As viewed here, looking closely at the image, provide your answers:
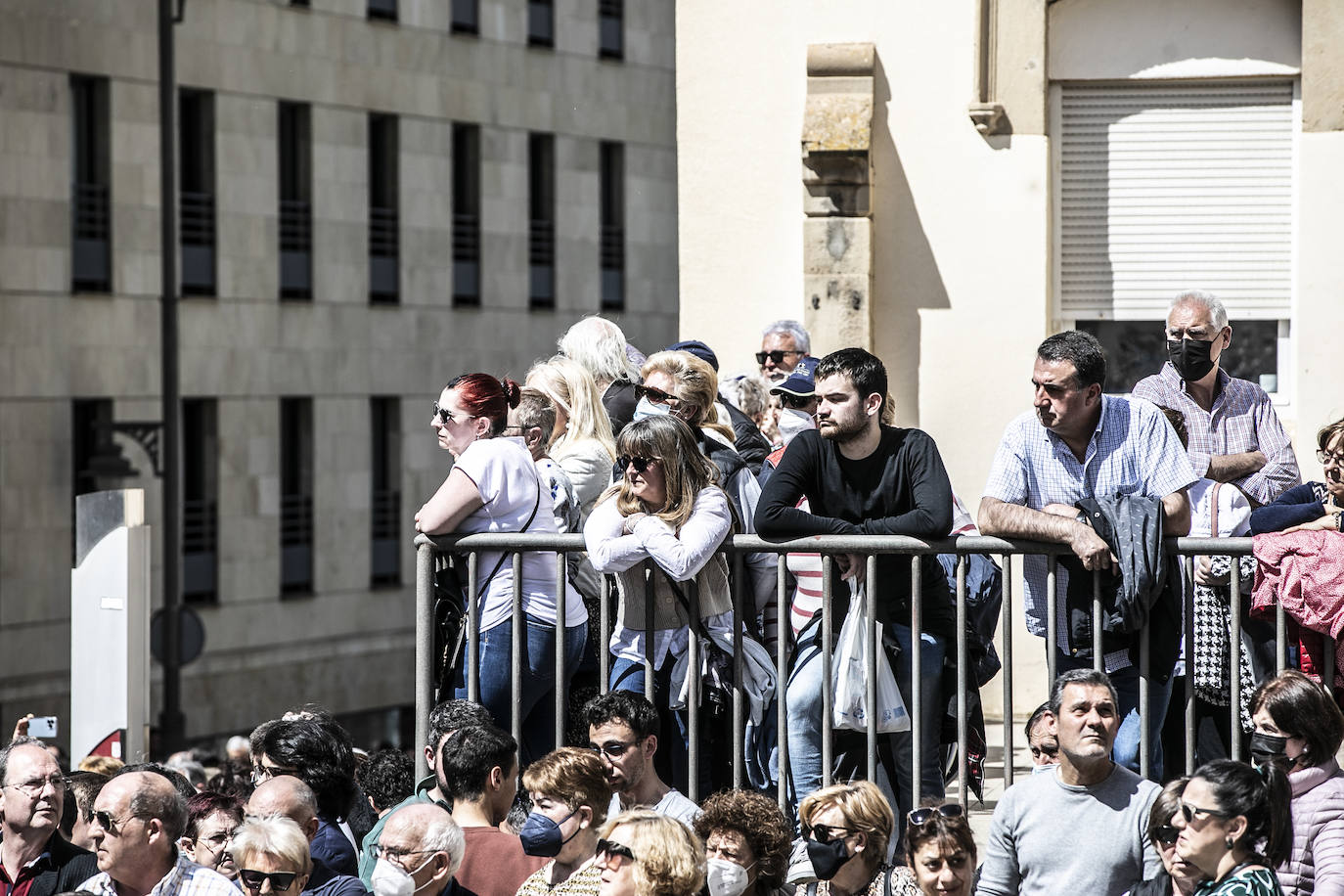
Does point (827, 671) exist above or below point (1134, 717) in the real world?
above

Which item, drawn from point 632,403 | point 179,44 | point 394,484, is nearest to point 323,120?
point 179,44

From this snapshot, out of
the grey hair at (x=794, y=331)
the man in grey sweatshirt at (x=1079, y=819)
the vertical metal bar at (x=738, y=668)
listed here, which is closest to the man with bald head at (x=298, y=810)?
the vertical metal bar at (x=738, y=668)

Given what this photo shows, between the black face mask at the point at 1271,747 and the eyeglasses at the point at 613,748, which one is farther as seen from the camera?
the eyeglasses at the point at 613,748

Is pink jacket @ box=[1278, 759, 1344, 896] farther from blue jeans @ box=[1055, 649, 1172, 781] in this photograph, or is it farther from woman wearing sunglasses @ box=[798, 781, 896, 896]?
woman wearing sunglasses @ box=[798, 781, 896, 896]

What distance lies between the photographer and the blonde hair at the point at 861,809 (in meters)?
6.75

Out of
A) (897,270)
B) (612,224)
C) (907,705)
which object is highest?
(612,224)

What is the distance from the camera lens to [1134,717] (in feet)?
23.7


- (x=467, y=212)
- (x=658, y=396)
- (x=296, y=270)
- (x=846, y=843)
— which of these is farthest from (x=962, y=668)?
(x=467, y=212)

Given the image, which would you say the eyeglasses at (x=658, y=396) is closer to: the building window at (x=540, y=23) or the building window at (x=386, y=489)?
the building window at (x=386, y=489)

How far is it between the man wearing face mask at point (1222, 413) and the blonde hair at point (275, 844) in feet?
12.8

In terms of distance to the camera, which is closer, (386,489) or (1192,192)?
(1192,192)

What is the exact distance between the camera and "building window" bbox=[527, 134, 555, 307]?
3476 centimetres

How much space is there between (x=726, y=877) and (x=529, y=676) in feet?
4.85

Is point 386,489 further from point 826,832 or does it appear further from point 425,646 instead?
point 826,832
